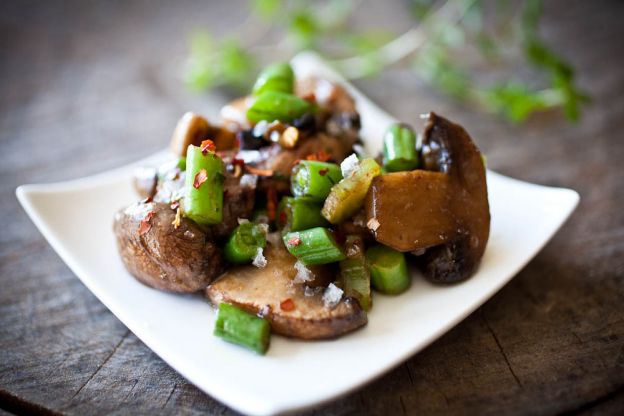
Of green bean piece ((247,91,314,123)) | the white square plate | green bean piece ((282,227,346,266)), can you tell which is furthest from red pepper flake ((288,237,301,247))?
green bean piece ((247,91,314,123))

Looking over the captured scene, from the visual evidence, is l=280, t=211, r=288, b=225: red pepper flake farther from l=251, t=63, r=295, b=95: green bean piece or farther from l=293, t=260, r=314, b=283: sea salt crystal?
l=251, t=63, r=295, b=95: green bean piece

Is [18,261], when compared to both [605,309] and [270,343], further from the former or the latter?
[605,309]

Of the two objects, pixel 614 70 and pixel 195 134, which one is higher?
pixel 195 134

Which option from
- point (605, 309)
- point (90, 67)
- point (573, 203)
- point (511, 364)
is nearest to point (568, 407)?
point (511, 364)

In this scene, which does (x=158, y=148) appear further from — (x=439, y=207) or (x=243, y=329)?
(x=439, y=207)

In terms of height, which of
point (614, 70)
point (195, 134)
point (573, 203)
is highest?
point (195, 134)

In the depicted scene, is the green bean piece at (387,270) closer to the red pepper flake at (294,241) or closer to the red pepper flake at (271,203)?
the red pepper flake at (294,241)
